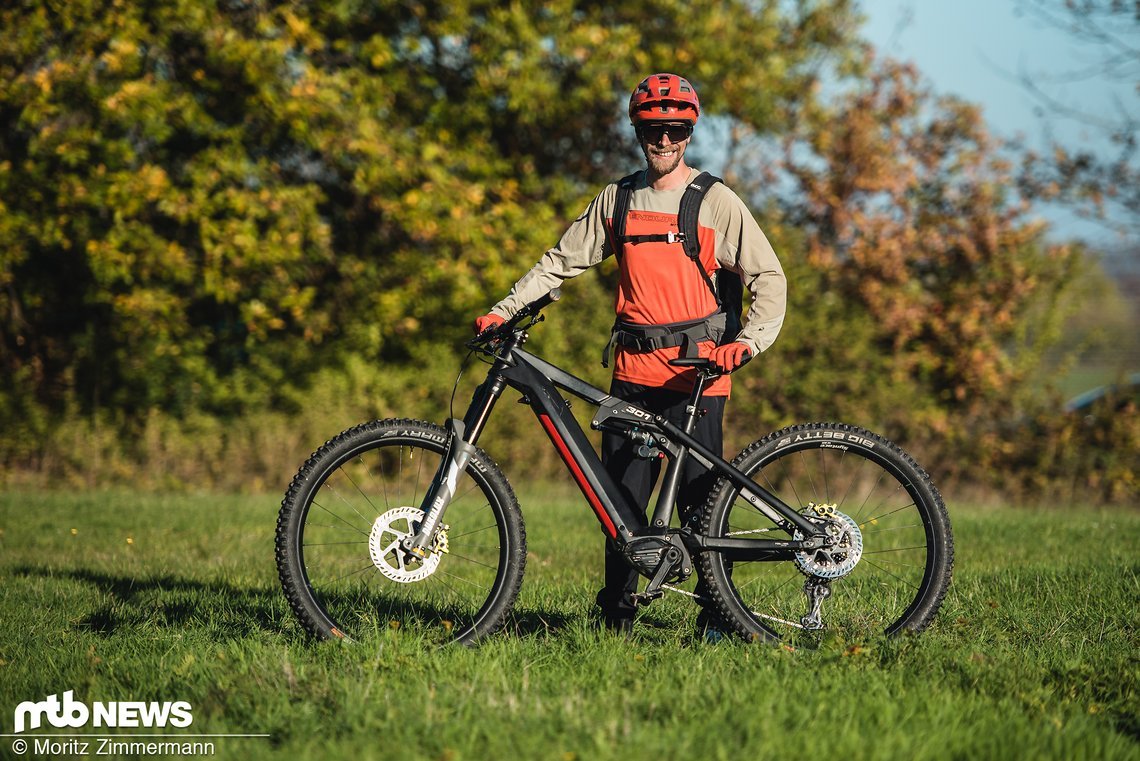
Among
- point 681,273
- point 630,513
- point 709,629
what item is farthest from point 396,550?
point 681,273

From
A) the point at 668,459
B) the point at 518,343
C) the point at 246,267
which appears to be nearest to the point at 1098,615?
the point at 668,459

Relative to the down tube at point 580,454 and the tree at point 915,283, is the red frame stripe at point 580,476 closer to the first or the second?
the down tube at point 580,454

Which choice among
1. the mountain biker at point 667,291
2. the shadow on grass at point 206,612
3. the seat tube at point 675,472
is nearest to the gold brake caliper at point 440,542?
the shadow on grass at point 206,612

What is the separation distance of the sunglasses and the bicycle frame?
38.5 inches

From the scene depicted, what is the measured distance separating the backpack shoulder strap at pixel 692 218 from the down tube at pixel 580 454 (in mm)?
798

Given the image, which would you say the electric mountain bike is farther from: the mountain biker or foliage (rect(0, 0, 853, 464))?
foliage (rect(0, 0, 853, 464))

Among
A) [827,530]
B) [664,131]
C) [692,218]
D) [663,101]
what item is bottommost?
[827,530]

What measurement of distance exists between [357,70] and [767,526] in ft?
29.9

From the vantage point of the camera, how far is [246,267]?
39.8ft

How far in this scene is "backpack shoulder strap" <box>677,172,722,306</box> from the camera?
4.54 m

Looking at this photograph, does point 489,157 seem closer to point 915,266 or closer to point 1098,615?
point 915,266

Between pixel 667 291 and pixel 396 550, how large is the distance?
1.53 metres

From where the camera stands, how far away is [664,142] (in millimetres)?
4562
